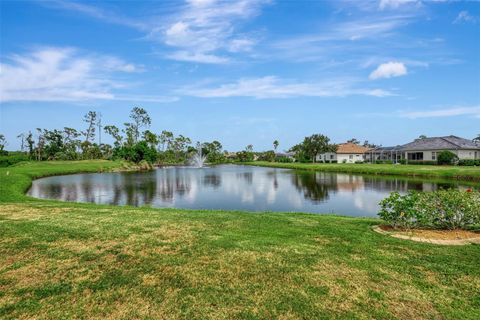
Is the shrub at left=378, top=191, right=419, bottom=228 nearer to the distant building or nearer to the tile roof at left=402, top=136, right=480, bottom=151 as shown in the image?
the distant building

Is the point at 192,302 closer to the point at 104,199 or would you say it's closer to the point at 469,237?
the point at 469,237

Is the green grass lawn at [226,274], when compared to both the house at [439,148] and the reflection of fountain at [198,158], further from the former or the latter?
the reflection of fountain at [198,158]

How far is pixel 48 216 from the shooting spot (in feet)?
35.4

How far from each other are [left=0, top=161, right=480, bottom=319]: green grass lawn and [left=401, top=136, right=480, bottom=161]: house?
56.9m

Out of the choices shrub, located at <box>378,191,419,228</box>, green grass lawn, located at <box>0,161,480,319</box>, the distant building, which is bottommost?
green grass lawn, located at <box>0,161,480,319</box>

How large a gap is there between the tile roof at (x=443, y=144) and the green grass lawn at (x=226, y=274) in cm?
5750

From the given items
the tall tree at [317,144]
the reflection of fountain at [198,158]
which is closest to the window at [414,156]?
the tall tree at [317,144]

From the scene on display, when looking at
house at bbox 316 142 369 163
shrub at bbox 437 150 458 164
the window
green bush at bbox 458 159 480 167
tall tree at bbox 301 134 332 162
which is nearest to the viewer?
green bush at bbox 458 159 480 167

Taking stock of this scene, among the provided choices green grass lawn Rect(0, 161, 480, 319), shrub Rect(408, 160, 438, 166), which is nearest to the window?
shrub Rect(408, 160, 438, 166)

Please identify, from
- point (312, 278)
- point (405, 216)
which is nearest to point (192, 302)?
point (312, 278)

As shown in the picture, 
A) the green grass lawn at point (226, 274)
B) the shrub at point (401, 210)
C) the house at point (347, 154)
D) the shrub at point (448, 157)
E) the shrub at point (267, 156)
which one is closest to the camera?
the green grass lawn at point (226, 274)

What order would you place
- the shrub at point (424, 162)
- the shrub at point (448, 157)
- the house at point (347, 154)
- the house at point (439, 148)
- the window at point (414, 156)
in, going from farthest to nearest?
the house at point (347, 154) → the window at point (414, 156) → the shrub at point (424, 162) → the house at point (439, 148) → the shrub at point (448, 157)

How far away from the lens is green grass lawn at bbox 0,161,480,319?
188 inches

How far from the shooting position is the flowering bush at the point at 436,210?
8.98 m
